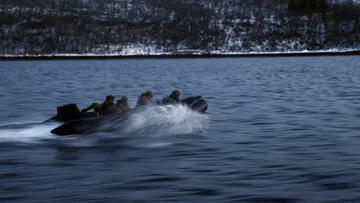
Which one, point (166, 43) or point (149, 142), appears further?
point (166, 43)

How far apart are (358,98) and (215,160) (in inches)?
810

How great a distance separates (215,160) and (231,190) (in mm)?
3204

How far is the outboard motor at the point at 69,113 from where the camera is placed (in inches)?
820

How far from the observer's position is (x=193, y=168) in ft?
48.9

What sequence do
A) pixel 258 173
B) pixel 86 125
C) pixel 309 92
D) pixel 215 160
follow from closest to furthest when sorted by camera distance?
pixel 258 173 < pixel 215 160 < pixel 86 125 < pixel 309 92

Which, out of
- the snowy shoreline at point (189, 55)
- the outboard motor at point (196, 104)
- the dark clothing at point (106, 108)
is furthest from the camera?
the snowy shoreline at point (189, 55)

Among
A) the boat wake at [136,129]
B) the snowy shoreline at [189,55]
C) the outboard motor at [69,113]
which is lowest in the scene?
the snowy shoreline at [189,55]

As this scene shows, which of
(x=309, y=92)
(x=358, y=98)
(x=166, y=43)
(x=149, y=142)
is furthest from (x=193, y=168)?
(x=166, y=43)

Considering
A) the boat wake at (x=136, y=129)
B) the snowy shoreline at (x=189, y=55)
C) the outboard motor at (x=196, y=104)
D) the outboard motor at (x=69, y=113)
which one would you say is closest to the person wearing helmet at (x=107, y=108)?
the boat wake at (x=136, y=129)

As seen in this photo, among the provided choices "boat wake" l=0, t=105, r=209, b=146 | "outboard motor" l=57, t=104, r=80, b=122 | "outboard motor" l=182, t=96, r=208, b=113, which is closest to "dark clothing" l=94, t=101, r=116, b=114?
"boat wake" l=0, t=105, r=209, b=146

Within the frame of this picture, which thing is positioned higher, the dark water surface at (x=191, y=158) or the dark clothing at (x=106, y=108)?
the dark clothing at (x=106, y=108)

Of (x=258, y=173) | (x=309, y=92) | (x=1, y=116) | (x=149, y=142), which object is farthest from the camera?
(x=309, y=92)

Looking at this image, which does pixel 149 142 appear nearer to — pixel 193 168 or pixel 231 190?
pixel 193 168

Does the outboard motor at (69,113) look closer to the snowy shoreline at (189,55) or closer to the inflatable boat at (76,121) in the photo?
the inflatable boat at (76,121)
